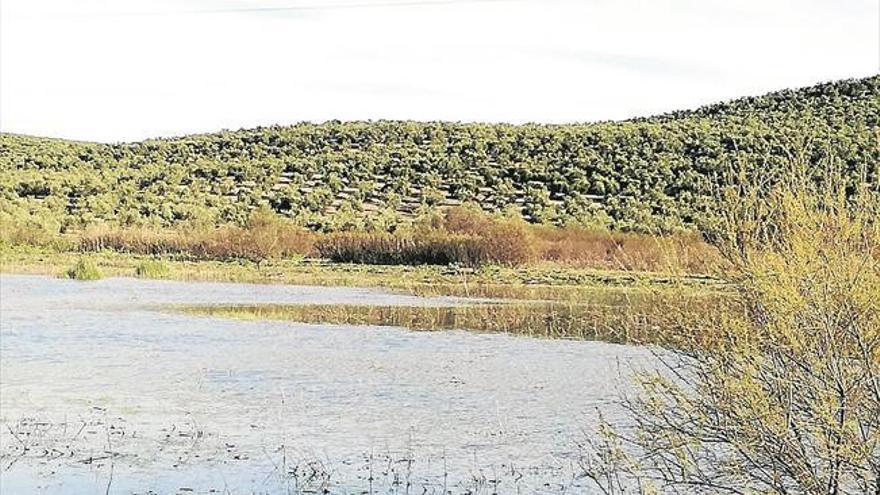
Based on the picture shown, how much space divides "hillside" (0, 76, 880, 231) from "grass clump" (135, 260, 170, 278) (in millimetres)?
11410

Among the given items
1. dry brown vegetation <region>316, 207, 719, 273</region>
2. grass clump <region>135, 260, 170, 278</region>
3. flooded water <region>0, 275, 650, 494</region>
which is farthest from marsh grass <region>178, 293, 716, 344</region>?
dry brown vegetation <region>316, 207, 719, 273</region>

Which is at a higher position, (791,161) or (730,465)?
(791,161)

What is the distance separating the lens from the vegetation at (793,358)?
27.1 feet

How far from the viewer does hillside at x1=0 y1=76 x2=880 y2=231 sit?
49.2 m

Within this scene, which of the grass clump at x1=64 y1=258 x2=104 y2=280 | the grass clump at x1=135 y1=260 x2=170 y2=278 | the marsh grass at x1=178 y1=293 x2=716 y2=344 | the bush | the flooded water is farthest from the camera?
the bush

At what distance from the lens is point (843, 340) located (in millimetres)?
8422

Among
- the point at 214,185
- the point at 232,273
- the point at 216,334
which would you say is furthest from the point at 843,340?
the point at 214,185

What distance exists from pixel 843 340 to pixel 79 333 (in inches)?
544

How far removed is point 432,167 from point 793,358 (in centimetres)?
5295

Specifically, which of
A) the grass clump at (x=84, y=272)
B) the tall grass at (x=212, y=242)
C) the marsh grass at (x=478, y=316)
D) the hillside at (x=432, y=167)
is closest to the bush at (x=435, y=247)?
the tall grass at (x=212, y=242)

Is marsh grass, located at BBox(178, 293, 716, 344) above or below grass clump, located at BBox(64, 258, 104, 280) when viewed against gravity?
above

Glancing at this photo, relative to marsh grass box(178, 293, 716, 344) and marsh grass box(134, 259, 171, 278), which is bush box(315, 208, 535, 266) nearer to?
marsh grass box(134, 259, 171, 278)

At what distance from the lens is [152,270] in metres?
31.7

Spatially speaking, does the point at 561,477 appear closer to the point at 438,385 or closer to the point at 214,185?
the point at 438,385
